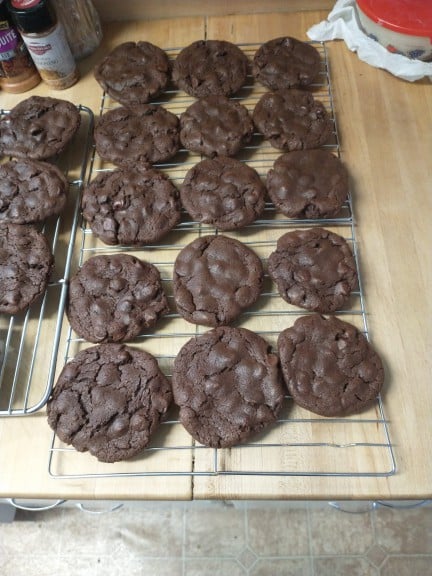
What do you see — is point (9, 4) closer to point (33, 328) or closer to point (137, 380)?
point (33, 328)

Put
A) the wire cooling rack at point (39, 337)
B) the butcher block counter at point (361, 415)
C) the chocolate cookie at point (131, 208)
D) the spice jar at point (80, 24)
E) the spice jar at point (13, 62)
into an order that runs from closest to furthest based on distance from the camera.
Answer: the butcher block counter at point (361, 415) → the wire cooling rack at point (39, 337) → the chocolate cookie at point (131, 208) → the spice jar at point (13, 62) → the spice jar at point (80, 24)

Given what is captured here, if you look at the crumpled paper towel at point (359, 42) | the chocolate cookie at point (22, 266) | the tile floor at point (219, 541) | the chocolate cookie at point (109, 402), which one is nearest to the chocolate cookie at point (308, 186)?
the crumpled paper towel at point (359, 42)

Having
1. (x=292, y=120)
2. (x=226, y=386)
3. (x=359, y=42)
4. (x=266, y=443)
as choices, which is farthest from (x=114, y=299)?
(x=359, y=42)

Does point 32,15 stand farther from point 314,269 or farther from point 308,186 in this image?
point 314,269

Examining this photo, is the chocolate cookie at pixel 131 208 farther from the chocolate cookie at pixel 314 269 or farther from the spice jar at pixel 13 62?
the spice jar at pixel 13 62

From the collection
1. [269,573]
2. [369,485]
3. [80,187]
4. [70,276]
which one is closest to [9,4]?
[80,187]

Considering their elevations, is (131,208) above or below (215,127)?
below
